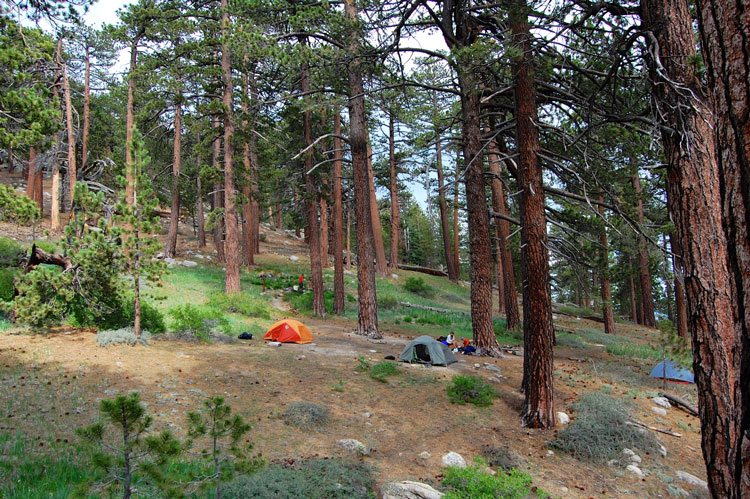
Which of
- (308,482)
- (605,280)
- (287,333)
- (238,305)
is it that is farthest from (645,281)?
(308,482)

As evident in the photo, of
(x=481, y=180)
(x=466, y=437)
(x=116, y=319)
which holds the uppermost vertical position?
(x=481, y=180)

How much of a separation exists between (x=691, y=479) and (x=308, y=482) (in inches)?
224

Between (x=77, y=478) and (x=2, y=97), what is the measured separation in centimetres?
662

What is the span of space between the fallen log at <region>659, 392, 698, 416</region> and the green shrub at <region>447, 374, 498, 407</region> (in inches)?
155

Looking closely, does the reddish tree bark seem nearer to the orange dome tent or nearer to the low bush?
the orange dome tent

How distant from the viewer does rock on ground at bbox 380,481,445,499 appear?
4.92 metres

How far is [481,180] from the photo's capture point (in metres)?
11.0

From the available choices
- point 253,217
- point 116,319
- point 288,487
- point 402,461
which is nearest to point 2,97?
point 116,319

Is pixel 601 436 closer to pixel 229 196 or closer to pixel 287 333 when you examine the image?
pixel 287 333

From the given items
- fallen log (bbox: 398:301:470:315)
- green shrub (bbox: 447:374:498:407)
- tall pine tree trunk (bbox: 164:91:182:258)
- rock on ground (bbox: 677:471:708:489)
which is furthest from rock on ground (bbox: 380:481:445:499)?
tall pine tree trunk (bbox: 164:91:182:258)

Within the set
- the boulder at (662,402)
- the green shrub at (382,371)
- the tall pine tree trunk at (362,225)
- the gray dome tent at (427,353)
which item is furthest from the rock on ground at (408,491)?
the tall pine tree trunk at (362,225)

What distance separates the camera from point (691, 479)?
6.29 meters

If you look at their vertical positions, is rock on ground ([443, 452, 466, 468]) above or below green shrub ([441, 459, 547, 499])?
below

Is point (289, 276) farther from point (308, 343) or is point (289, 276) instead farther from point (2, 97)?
point (2, 97)
